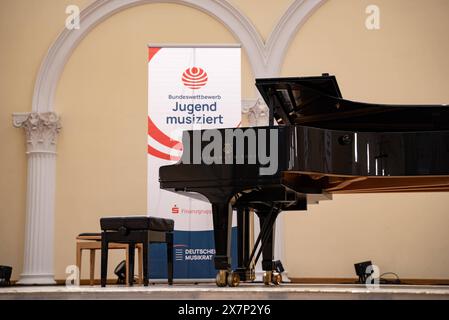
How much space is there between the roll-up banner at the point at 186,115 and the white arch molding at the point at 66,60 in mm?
312

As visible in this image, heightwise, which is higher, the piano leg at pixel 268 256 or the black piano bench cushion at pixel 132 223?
the black piano bench cushion at pixel 132 223

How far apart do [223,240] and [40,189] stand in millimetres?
4815

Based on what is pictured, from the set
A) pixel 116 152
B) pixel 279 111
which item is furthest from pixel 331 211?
pixel 279 111

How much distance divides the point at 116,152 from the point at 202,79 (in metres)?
1.36

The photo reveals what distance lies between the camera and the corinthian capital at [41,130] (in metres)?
8.89

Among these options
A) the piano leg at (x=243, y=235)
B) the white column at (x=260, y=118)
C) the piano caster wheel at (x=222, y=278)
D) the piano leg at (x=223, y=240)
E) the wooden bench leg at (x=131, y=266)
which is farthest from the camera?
the white column at (x=260, y=118)

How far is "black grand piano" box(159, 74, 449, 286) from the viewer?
4.39m

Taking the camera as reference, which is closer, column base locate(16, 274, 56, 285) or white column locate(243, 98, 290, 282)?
column base locate(16, 274, 56, 285)

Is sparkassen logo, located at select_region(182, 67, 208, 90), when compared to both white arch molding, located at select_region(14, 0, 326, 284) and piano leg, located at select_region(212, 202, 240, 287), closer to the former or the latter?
white arch molding, located at select_region(14, 0, 326, 284)

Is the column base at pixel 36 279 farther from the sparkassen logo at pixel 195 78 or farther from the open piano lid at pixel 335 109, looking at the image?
the open piano lid at pixel 335 109

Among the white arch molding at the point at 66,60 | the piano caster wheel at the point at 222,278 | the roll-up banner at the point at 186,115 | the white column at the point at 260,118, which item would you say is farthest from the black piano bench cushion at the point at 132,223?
the white arch molding at the point at 66,60

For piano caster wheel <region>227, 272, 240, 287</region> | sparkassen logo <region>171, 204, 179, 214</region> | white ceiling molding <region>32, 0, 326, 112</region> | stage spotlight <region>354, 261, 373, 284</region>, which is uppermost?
white ceiling molding <region>32, 0, 326, 112</region>

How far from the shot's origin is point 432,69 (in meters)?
8.92

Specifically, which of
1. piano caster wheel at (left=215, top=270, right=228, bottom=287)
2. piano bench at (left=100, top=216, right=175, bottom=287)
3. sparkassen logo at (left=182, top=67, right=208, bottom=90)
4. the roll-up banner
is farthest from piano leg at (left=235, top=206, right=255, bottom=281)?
sparkassen logo at (left=182, top=67, right=208, bottom=90)
